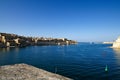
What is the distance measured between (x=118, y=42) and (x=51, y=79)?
163 metres

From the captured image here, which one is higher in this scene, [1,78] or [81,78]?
[1,78]

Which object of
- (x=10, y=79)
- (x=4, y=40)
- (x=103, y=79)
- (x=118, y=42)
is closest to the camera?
(x=10, y=79)

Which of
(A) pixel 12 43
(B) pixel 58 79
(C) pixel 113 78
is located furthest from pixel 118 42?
(B) pixel 58 79

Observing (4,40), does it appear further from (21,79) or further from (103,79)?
(21,79)

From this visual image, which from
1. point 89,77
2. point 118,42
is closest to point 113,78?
point 89,77

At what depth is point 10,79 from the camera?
2067 centimetres

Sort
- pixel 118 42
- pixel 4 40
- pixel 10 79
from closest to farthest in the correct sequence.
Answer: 1. pixel 10 79
2. pixel 118 42
3. pixel 4 40

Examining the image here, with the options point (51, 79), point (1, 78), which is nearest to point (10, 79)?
point (1, 78)

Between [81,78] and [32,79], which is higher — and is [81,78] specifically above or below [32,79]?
below

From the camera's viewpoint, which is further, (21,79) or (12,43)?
(12,43)

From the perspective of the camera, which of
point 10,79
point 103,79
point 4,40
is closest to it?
point 10,79

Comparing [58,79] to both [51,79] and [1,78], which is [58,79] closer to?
[51,79]

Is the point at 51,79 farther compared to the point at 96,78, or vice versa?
the point at 96,78

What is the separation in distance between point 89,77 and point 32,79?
970 inches
